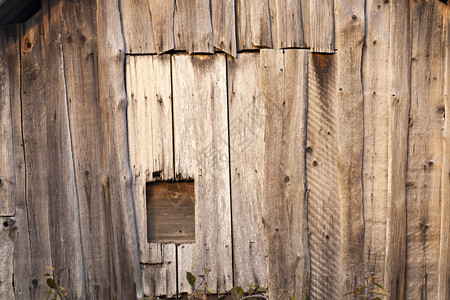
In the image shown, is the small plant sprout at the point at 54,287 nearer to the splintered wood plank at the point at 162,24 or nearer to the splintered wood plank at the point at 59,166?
the splintered wood plank at the point at 59,166

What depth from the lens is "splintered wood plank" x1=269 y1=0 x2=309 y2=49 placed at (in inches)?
122

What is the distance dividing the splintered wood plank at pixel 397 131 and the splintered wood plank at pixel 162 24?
58.4 inches

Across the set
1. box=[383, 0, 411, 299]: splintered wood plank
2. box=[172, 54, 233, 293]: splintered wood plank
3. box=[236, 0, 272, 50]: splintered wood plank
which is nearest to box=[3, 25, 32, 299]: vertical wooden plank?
box=[172, 54, 233, 293]: splintered wood plank

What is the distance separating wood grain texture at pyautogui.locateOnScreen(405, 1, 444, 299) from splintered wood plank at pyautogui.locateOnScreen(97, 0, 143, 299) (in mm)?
1916

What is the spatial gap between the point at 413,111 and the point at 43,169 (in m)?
2.55

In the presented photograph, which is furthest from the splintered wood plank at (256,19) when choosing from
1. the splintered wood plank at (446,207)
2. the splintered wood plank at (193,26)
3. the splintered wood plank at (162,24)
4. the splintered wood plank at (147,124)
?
the splintered wood plank at (446,207)

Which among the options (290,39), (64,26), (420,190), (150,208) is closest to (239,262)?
(150,208)

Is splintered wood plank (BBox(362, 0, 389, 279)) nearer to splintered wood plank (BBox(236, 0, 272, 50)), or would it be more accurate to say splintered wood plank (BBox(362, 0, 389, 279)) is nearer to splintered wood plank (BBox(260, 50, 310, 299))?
splintered wood plank (BBox(260, 50, 310, 299))

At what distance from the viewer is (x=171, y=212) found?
3215 mm

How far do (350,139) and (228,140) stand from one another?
84 cm

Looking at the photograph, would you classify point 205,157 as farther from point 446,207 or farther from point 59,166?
point 446,207

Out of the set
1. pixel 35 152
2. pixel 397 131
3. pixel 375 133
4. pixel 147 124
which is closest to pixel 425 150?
pixel 397 131

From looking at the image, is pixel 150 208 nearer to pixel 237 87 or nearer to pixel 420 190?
pixel 237 87

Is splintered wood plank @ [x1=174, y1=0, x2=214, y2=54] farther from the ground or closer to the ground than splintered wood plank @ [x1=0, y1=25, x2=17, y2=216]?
farther from the ground
